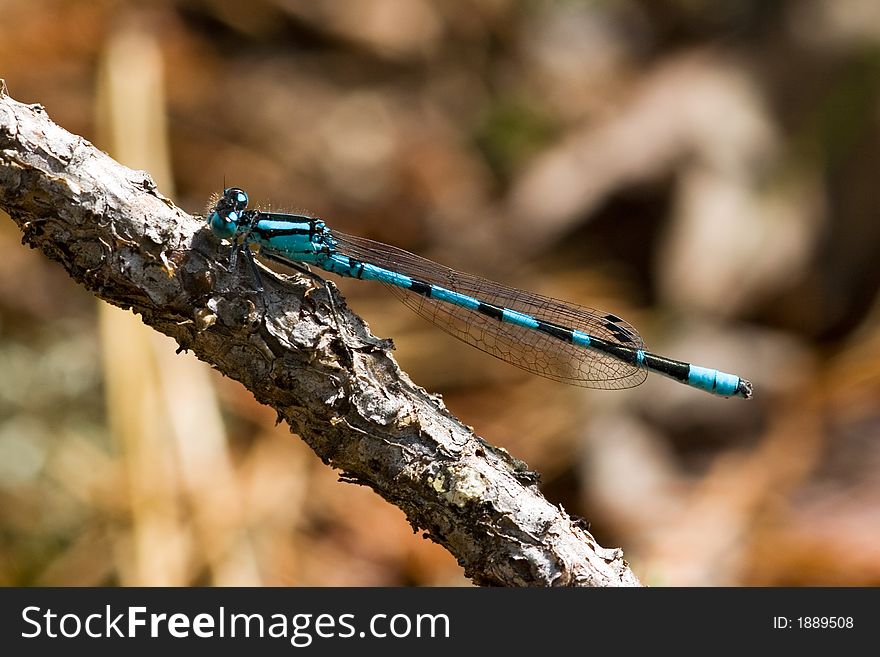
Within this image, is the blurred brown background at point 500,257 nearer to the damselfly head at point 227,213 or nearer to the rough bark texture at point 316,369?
the damselfly head at point 227,213

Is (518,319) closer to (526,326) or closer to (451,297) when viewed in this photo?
(526,326)

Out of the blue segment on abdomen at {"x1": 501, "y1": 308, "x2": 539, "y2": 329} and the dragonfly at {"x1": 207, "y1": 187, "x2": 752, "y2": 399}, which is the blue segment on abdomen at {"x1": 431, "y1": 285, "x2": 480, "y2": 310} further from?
the blue segment on abdomen at {"x1": 501, "y1": 308, "x2": 539, "y2": 329}

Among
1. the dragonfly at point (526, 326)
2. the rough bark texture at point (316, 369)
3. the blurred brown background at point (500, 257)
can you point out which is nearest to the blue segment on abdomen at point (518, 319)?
the dragonfly at point (526, 326)

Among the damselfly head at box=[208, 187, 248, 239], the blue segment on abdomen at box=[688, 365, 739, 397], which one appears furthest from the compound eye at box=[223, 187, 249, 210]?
the blue segment on abdomen at box=[688, 365, 739, 397]

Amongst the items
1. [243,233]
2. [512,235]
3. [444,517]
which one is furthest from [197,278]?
[512,235]

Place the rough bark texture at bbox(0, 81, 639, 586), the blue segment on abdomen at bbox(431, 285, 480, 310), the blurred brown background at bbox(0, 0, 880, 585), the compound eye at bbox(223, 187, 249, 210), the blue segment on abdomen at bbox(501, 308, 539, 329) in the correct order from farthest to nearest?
the blurred brown background at bbox(0, 0, 880, 585) < the blue segment on abdomen at bbox(501, 308, 539, 329) < the blue segment on abdomen at bbox(431, 285, 480, 310) < the compound eye at bbox(223, 187, 249, 210) < the rough bark texture at bbox(0, 81, 639, 586)

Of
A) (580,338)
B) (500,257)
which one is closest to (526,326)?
(580,338)

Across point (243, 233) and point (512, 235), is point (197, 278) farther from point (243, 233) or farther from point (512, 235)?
point (512, 235)
